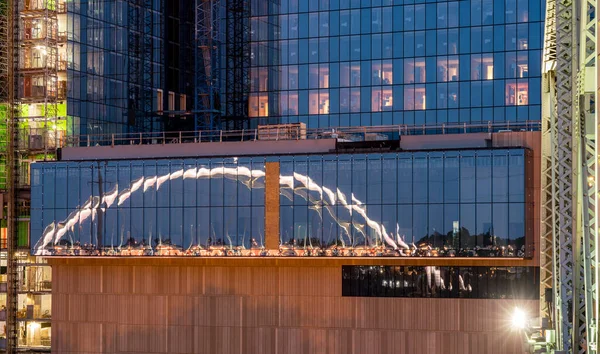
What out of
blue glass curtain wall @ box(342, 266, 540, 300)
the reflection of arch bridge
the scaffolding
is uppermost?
the scaffolding

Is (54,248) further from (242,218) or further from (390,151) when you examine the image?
(390,151)

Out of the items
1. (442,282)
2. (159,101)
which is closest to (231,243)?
(442,282)

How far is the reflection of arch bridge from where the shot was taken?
76.8 m

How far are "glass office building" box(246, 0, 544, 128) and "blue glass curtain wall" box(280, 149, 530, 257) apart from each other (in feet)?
110

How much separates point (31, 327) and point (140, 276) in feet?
62.3

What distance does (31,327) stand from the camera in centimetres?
9769

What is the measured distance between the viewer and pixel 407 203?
76.3 meters

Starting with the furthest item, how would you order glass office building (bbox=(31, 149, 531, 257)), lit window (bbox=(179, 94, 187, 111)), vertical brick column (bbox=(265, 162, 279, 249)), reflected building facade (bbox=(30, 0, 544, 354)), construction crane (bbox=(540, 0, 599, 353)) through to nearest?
lit window (bbox=(179, 94, 187, 111)) → vertical brick column (bbox=(265, 162, 279, 249)) → reflected building facade (bbox=(30, 0, 544, 354)) → glass office building (bbox=(31, 149, 531, 257)) → construction crane (bbox=(540, 0, 599, 353))

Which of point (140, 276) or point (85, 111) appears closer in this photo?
point (140, 276)

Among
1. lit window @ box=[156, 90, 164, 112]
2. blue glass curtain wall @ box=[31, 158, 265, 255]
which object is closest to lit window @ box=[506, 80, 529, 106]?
lit window @ box=[156, 90, 164, 112]

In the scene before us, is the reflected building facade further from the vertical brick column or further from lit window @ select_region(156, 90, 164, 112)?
lit window @ select_region(156, 90, 164, 112)

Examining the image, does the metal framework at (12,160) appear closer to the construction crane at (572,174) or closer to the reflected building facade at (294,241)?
the reflected building facade at (294,241)

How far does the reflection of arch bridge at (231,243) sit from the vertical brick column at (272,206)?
398 millimetres

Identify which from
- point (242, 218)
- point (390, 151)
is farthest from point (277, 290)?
point (390, 151)
